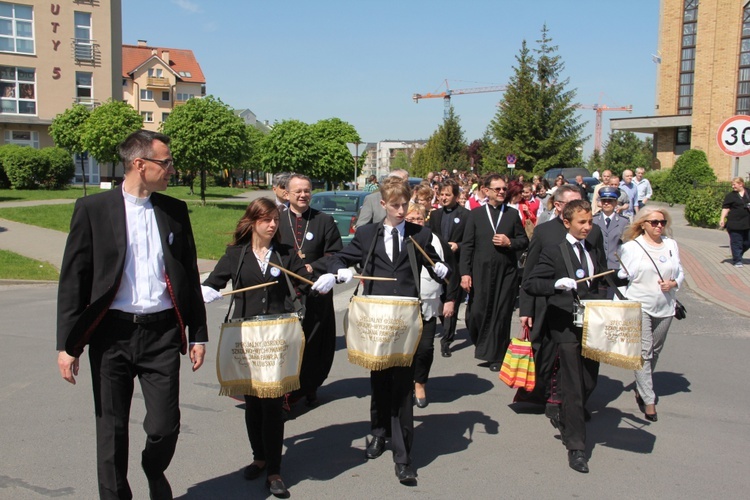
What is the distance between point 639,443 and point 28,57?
45.7 m

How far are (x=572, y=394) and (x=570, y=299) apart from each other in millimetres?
681

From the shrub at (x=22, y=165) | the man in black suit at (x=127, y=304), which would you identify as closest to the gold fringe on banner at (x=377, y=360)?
the man in black suit at (x=127, y=304)

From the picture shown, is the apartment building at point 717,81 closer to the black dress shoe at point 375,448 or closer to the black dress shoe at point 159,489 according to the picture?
the black dress shoe at point 375,448

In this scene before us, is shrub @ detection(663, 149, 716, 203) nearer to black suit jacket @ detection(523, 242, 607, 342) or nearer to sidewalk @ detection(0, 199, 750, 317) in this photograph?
sidewalk @ detection(0, 199, 750, 317)

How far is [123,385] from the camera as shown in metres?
3.81

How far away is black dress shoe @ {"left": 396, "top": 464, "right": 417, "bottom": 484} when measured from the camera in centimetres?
467

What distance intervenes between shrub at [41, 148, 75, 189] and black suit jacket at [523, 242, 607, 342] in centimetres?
3423

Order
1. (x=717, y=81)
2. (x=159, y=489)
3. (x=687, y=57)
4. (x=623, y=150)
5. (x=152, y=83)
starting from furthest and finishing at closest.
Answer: (x=152, y=83), (x=623, y=150), (x=687, y=57), (x=717, y=81), (x=159, y=489)

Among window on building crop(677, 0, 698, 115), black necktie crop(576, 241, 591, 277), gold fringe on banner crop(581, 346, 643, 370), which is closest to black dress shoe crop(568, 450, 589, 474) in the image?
gold fringe on banner crop(581, 346, 643, 370)

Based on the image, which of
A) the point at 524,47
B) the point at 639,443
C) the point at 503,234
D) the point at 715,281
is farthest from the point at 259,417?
the point at 524,47

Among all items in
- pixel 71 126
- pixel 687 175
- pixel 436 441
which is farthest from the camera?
pixel 71 126

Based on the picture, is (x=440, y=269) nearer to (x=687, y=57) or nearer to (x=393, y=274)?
(x=393, y=274)

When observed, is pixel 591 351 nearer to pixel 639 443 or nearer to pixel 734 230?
pixel 639 443

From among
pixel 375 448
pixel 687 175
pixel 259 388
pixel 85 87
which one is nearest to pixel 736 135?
pixel 375 448
